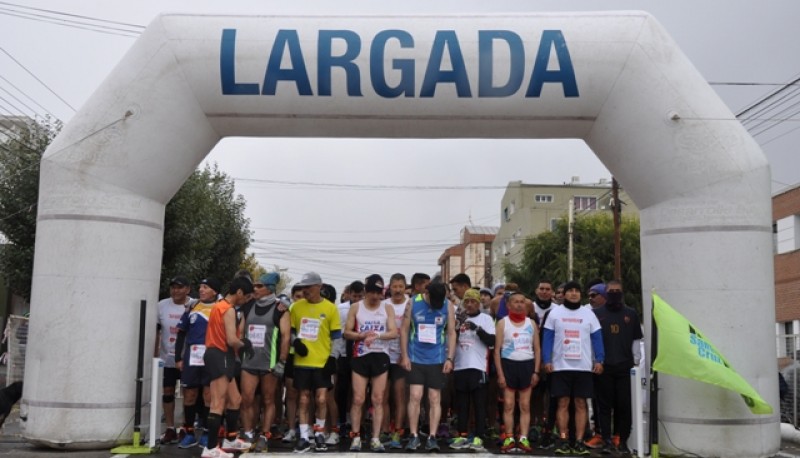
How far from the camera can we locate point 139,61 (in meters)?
8.80

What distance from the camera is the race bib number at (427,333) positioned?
863cm

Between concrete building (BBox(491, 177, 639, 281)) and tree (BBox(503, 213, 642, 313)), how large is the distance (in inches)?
678

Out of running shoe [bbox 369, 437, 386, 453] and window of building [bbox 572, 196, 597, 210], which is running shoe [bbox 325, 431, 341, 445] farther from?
window of building [bbox 572, 196, 597, 210]

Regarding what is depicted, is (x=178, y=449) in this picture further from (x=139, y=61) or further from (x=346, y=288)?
(x=139, y=61)

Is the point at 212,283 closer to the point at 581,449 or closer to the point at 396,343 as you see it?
the point at 396,343

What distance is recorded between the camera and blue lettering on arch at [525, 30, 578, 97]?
8.68 m

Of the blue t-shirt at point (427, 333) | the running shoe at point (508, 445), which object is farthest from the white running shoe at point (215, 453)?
the running shoe at point (508, 445)

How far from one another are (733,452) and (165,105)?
278 inches

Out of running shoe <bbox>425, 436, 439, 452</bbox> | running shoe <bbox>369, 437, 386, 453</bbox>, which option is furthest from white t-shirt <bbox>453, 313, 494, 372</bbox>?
running shoe <bbox>369, 437, 386, 453</bbox>

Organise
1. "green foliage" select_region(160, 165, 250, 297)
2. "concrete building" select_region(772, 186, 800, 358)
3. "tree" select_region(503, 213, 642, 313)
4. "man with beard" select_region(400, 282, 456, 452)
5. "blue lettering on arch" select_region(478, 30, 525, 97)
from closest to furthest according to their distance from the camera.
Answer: "man with beard" select_region(400, 282, 456, 452) < "blue lettering on arch" select_region(478, 30, 525, 97) < "green foliage" select_region(160, 165, 250, 297) < "concrete building" select_region(772, 186, 800, 358) < "tree" select_region(503, 213, 642, 313)

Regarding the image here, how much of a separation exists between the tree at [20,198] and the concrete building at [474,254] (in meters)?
55.7

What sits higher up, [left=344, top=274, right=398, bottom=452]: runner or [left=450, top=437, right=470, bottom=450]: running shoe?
[left=344, top=274, right=398, bottom=452]: runner

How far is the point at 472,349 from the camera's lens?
895 centimetres

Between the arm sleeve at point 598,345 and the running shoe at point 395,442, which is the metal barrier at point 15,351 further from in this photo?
the arm sleeve at point 598,345
